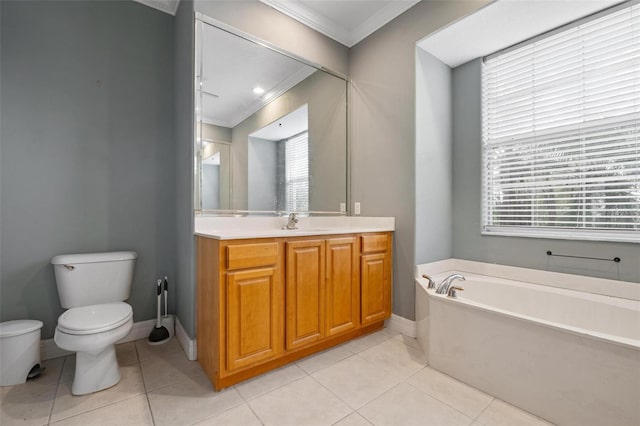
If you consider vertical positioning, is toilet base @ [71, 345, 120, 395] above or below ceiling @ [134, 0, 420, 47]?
below

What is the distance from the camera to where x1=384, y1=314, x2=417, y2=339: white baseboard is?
2390 mm

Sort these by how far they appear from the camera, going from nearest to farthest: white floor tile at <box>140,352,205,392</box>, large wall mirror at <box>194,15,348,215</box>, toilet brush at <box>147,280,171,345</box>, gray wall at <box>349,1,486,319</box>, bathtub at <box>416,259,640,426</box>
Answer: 1. bathtub at <box>416,259,640,426</box>
2. white floor tile at <box>140,352,205,392</box>
3. large wall mirror at <box>194,15,348,215</box>
4. toilet brush at <box>147,280,171,345</box>
5. gray wall at <box>349,1,486,319</box>

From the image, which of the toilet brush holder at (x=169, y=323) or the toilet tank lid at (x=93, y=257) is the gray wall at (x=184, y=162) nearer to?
the toilet brush holder at (x=169, y=323)

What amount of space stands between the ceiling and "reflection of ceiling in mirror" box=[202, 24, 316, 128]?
1.25ft

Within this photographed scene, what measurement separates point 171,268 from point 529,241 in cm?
298

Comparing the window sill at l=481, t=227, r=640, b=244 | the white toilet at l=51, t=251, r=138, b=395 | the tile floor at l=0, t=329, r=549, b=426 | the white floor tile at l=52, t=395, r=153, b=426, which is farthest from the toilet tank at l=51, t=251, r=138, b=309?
the window sill at l=481, t=227, r=640, b=244

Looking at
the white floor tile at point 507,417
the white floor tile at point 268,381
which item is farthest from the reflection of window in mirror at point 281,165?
the white floor tile at point 507,417

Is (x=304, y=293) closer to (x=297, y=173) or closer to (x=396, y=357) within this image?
(x=396, y=357)

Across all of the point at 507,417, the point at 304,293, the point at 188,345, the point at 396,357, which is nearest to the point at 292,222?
the point at 304,293

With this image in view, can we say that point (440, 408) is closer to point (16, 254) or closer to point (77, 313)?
point (77, 313)

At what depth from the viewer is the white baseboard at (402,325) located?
7.84 feet

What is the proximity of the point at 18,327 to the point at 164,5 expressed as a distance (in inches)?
102

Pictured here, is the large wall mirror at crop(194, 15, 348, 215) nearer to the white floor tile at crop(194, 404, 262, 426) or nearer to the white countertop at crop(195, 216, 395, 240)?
the white countertop at crop(195, 216, 395, 240)

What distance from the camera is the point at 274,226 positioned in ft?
8.12
